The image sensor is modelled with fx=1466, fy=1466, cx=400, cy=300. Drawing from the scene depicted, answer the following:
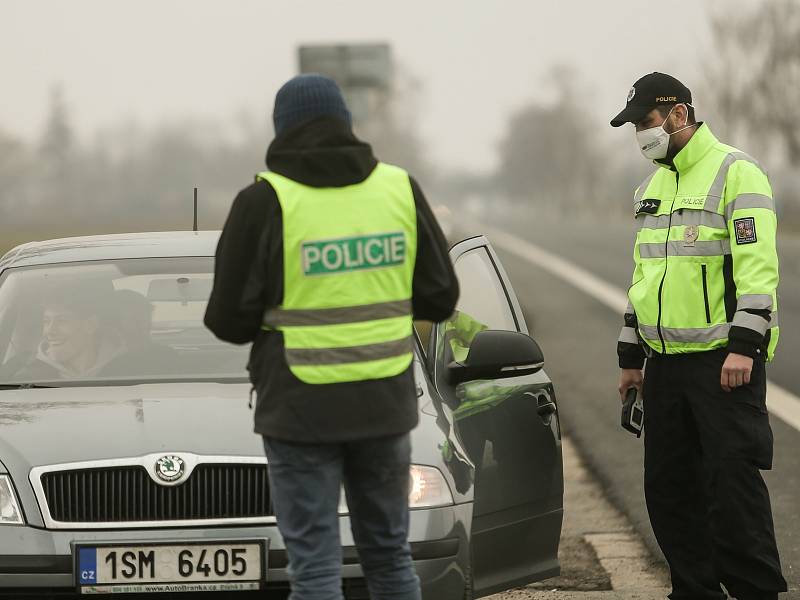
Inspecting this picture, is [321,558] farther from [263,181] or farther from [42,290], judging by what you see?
[42,290]

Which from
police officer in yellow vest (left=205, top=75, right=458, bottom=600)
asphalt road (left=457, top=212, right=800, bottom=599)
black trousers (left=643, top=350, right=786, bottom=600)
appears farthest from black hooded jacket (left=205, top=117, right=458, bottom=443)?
asphalt road (left=457, top=212, right=800, bottom=599)

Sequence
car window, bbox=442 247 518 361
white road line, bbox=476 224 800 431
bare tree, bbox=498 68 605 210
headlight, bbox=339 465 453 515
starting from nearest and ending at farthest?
headlight, bbox=339 465 453 515, car window, bbox=442 247 518 361, white road line, bbox=476 224 800 431, bare tree, bbox=498 68 605 210

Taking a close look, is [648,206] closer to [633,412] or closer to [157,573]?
[633,412]

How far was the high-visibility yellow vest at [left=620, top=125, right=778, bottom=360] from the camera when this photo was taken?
15.6 ft

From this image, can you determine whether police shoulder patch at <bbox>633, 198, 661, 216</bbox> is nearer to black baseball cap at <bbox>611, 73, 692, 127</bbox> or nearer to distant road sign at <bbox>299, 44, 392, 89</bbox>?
black baseball cap at <bbox>611, 73, 692, 127</bbox>

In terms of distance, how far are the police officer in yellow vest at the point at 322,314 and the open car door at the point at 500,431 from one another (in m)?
1.04

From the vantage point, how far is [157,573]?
13.5ft

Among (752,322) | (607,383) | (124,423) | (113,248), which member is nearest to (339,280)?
(124,423)

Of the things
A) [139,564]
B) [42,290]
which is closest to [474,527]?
[139,564]

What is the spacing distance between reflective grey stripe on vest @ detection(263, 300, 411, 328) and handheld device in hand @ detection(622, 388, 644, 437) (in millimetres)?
2132

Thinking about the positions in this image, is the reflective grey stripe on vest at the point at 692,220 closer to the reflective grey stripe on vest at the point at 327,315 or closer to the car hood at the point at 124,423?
the car hood at the point at 124,423

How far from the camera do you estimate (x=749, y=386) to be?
4871 mm

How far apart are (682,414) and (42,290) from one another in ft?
7.95

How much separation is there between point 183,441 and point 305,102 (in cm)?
129
